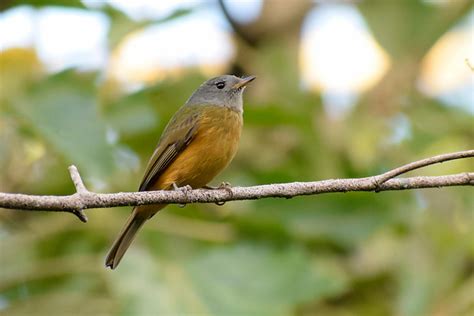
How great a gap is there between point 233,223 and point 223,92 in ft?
4.28

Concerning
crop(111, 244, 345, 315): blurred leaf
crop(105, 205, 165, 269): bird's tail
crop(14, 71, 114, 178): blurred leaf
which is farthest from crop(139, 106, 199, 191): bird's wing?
crop(111, 244, 345, 315): blurred leaf

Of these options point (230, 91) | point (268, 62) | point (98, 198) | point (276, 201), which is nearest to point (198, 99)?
point (230, 91)

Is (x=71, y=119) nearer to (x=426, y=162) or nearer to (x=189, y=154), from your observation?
(x=189, y=154)

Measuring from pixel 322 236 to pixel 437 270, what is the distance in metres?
1.08

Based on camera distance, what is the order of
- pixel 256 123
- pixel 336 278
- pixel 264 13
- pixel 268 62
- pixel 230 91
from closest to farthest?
pixel 230 91 → pixel 336 278 → pixel 256 123 → pixel 268 62 → pixel 264 13

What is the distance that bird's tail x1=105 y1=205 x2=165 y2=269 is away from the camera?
5.28m

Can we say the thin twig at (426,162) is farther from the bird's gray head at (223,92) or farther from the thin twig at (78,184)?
the bird's gray head at (223,92)

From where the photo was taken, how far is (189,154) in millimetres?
5438

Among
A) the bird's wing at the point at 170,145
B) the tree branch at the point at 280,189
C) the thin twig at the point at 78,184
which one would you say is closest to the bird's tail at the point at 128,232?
the bird's wing at the point at 170,145

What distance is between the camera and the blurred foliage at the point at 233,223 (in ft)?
21.3

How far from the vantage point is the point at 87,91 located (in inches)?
255

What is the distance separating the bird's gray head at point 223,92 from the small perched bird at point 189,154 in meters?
0.04

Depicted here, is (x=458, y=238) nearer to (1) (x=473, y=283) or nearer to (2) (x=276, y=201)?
(1) (x=473, y=283)

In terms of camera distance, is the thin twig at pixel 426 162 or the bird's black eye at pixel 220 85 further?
the bird's black eye at pixel 220 85
